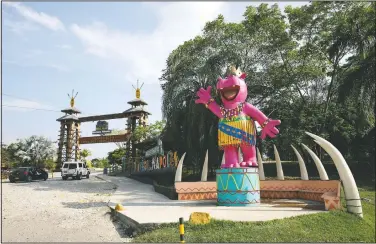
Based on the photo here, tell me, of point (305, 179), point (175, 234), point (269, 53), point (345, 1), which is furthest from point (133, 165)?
point (175, 234)

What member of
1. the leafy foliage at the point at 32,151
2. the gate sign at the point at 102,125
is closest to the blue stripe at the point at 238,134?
the gate sign at the point at 102,125

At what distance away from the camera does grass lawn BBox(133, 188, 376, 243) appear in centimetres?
754

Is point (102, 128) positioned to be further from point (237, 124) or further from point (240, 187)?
point (240, 187)

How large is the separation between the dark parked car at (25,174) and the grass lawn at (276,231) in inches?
778

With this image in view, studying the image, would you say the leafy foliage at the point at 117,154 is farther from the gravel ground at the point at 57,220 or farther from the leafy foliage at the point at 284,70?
the gravel ground at the point at 57,220

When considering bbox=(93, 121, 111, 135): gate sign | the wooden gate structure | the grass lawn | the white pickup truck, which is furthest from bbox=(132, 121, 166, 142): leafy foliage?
the grass lawn

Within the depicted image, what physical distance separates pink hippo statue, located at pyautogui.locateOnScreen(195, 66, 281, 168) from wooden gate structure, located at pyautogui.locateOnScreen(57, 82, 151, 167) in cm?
→ 3146

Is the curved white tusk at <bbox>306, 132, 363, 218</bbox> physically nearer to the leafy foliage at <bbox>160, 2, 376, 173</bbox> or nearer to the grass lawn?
the grass lawn

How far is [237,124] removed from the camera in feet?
39.5

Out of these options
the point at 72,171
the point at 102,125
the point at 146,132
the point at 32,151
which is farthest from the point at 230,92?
the point at 32,151

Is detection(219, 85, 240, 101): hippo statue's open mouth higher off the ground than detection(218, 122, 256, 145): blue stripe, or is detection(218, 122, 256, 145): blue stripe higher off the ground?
detection(219, 85, 240, 101): hippo statue's open mouth

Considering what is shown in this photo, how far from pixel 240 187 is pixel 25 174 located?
62.5 ft

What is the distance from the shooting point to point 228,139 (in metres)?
12.1

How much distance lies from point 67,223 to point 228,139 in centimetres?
598
